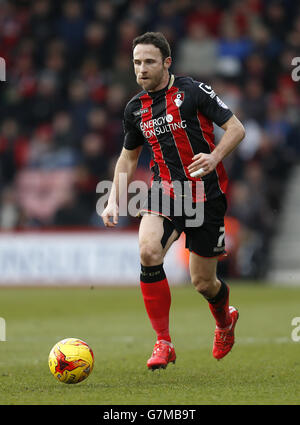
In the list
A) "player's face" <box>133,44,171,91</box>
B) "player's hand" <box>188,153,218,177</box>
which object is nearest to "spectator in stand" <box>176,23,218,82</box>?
"player's face" <box>133,44,171,91</box>

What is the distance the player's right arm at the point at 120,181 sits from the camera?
6.26 meters

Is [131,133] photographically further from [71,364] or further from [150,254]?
[71,364]

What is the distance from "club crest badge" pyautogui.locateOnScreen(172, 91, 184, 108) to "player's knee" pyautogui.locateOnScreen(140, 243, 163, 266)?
3.31ft

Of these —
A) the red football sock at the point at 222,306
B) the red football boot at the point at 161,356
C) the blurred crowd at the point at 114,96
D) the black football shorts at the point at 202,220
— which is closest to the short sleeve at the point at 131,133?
the black football shorts at the point at 202,220

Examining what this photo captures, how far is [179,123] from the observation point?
246 inches

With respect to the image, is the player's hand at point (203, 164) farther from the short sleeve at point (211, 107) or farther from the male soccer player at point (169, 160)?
the short sleeve at point (211, 107)

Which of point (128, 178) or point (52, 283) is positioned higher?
point (52, 283)

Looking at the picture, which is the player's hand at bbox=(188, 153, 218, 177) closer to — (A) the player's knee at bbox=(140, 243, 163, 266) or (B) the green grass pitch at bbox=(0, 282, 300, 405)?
(A) the player's knee at bbox=(140, 243, 163, 266)

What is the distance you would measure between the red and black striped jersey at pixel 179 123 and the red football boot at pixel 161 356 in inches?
43.0

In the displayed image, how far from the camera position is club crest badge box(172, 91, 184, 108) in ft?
20.5
